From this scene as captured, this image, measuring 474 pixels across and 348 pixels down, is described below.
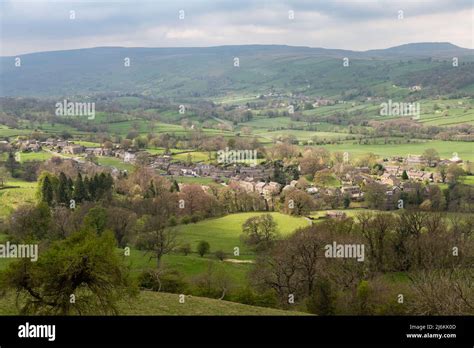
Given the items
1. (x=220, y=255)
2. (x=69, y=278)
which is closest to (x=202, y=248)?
(x=220, y=255)

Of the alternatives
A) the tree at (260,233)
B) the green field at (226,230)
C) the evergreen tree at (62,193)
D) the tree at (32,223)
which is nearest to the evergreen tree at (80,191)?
the evergreen tree at (62,193)

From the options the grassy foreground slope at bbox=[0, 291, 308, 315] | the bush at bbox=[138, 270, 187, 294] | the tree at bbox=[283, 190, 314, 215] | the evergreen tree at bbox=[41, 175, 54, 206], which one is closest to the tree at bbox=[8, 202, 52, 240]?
the evergreen tree at bbox=[41, 175, 54, 206]

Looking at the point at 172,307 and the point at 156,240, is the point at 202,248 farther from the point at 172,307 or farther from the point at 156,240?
the point at 172,307

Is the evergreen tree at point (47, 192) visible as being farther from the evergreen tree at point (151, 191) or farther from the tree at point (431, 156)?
the tree at point (431, 156)

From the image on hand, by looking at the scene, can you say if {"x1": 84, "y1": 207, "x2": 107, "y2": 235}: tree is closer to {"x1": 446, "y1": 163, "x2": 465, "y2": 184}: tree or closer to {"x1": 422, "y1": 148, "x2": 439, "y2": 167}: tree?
{"x1": 446, "y1": 163, "x2": 465, "y2": 184}: tree
